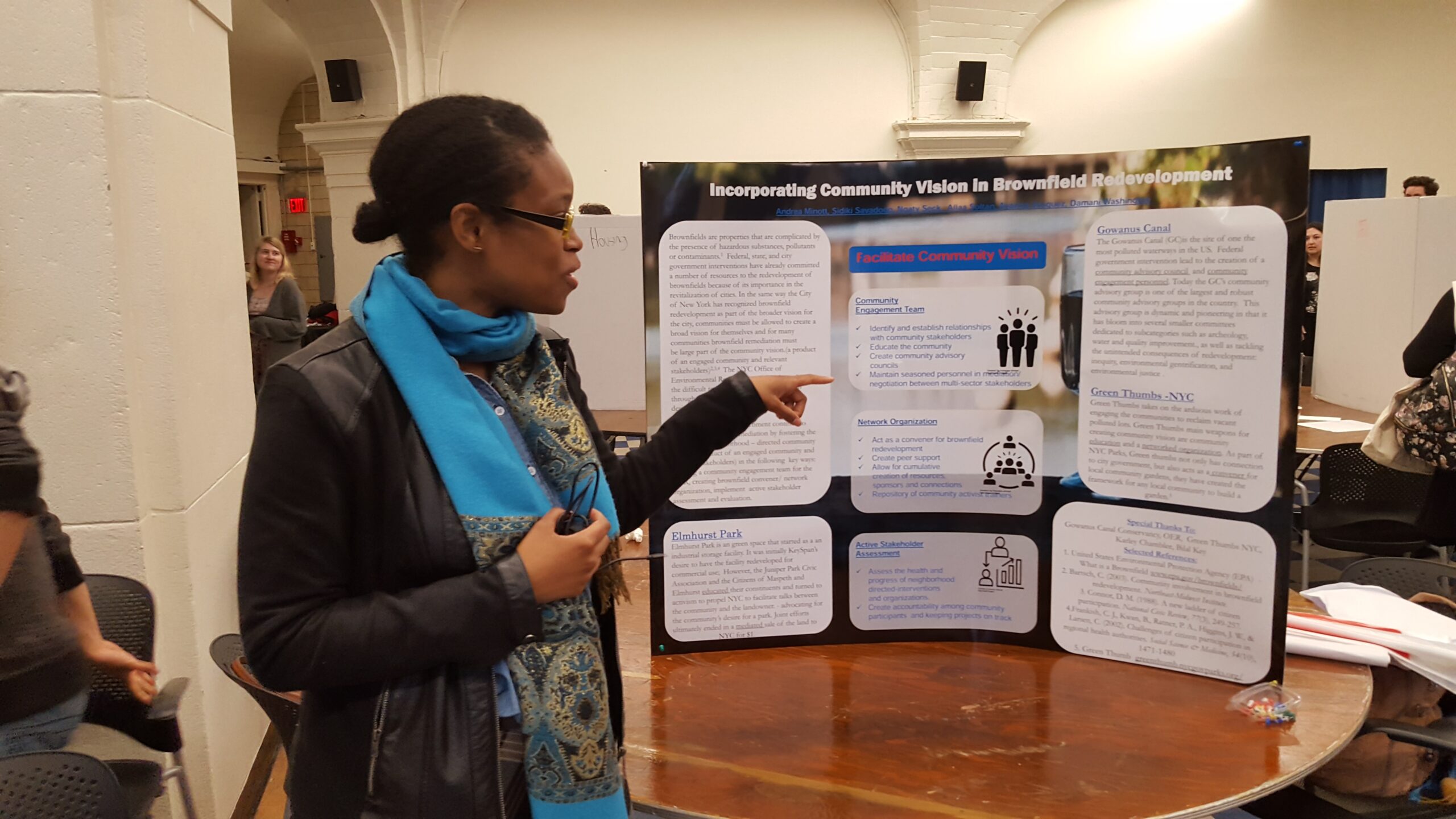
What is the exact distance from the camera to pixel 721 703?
1.65 meters

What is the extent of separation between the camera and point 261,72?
10383 mm

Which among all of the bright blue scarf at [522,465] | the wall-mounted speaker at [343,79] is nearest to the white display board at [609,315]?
the bright blue scarf at [522,465]

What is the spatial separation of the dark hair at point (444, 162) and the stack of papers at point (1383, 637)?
1594 mm

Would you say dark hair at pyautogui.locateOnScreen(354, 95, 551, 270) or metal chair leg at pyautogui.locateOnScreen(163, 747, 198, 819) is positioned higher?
dark hair at pyautogui.locateOnScreen(354, 95, 551, 270)

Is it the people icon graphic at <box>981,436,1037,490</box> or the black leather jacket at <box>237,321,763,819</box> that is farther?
the people icon graphic at <box>981,436,1037,490</box>

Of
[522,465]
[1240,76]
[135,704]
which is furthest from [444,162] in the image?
[1240,76]

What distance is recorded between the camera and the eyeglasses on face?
1.04m

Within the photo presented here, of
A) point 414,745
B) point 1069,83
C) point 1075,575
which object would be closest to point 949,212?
point 1075,575

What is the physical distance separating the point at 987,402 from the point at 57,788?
1601 mm

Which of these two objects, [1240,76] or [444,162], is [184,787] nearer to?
[444,162]

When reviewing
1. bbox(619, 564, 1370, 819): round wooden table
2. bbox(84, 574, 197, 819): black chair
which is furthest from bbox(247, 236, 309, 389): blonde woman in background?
bbox(619, 564, 1370, 819): round wooden table

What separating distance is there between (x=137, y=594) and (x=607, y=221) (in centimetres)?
277

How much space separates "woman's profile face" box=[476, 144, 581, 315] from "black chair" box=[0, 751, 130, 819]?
0.96 metres

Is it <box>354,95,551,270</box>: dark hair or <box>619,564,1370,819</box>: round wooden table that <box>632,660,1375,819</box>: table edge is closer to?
<box>619,564,1370,819</box>: round wooden table
